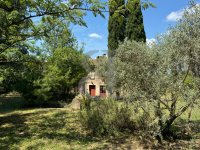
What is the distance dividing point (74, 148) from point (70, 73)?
46.7 ft

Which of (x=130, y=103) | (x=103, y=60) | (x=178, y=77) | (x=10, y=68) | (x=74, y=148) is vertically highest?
(x=103, y=60)

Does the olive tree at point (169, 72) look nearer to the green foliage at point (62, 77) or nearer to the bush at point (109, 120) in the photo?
the bush at point (109, 120)

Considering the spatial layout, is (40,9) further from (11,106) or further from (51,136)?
(11,106)

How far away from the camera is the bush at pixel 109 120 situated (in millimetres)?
11375

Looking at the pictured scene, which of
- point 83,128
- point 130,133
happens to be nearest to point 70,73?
point 83,128

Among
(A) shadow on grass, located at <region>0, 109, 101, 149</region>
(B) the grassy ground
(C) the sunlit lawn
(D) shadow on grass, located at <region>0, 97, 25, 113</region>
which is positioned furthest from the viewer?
(D) shadow on grass, located at <region>0, 97, 25, 113</region>

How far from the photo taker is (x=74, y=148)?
9906 mm

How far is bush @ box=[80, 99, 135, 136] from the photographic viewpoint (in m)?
11.4

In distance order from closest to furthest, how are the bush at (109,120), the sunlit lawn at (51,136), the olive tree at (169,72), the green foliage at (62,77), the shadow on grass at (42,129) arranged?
1. the olive tree at (169,72)
2. the sunlit lawn at (51,136)
3. the shadow on grass at (42,129)
4. the bush at (109,120)
5. the green foliage at (62,77)

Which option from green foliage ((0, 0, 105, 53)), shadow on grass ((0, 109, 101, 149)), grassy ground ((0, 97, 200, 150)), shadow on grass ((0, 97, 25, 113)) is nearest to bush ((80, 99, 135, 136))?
grassy ground ((0, 97, 200, 150))

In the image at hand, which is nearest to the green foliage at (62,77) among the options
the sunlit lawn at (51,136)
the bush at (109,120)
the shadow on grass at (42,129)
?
the shadow on grass at (42,129)

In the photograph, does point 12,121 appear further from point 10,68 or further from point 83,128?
point 83,128

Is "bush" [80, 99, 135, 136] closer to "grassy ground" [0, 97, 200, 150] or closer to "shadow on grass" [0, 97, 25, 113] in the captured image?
"grassy ground" [0, 97, 200, 150]

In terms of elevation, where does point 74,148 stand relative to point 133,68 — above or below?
below
